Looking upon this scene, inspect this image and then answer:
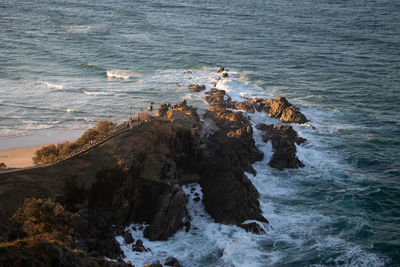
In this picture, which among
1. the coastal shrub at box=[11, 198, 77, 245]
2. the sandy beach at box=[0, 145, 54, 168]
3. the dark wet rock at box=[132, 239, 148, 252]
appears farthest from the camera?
the sandy beach at box=[0, 145, 54, 168]

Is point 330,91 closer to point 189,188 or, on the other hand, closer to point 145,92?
point 145,92

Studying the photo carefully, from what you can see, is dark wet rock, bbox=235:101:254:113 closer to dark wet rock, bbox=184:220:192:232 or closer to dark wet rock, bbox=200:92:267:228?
dark wet rock, bbox=200:92:267:228

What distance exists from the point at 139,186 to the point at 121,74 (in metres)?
50.4

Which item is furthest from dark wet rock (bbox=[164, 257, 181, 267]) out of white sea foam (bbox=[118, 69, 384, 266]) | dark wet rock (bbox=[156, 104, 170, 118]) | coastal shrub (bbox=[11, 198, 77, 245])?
dark wet rock (bbox=[156, 104, 170, 118])

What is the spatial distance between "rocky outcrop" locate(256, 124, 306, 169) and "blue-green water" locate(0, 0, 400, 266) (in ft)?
4.60

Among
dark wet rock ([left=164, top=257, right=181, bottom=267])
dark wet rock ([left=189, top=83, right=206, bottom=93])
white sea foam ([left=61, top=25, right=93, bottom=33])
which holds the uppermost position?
white sea foam ([left=61, top=25, right=93, bottom=33])

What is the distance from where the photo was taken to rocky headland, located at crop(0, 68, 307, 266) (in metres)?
26.0

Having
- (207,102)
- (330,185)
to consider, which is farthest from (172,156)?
(207,102)

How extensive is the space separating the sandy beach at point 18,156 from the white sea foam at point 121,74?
32.3 m

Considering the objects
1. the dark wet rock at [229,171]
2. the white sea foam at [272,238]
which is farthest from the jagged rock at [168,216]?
the dark wet rock at [229,171]

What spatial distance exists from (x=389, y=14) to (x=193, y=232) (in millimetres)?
119610

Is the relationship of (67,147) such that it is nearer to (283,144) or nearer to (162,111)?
(162,111)

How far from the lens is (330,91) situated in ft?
220

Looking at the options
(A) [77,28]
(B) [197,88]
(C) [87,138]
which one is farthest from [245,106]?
(A) [77,28]
